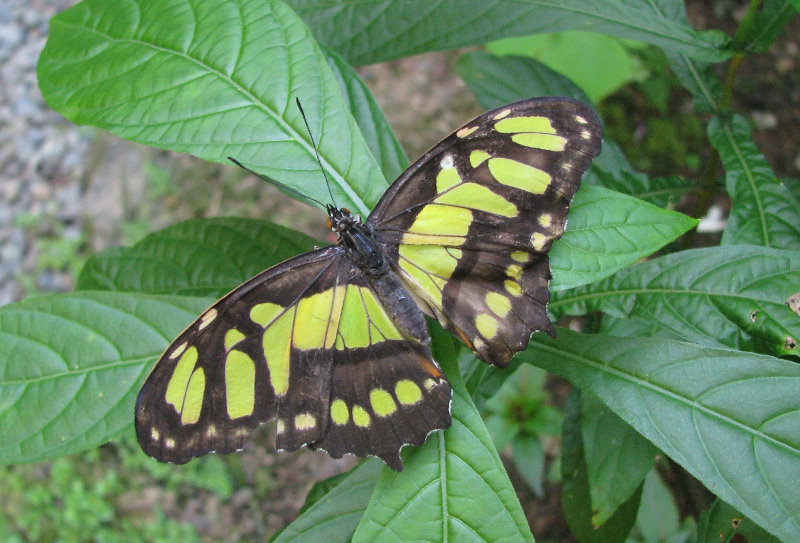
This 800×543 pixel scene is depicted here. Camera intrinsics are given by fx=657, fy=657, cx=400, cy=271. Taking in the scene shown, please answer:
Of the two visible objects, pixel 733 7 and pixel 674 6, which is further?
pixel 733 7

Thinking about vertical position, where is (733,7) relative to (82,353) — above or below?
above

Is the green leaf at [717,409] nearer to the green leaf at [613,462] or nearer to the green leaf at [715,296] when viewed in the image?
the green leaf at [715,296]

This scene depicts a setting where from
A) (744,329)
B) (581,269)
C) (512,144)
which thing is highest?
(512,144)

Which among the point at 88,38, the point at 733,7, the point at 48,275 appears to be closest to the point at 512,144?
the point at 88,38

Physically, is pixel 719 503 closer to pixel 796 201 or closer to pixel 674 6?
pixel 796 201

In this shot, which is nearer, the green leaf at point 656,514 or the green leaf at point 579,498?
the green leaf at point 579,498

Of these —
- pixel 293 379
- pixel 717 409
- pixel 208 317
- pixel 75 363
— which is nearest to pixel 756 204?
pixel 717 409

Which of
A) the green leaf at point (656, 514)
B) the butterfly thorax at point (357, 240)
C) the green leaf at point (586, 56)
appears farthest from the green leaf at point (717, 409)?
the green leaf at point (586, 56)

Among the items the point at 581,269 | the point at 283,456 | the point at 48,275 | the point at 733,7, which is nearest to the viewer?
the point at 581,269
